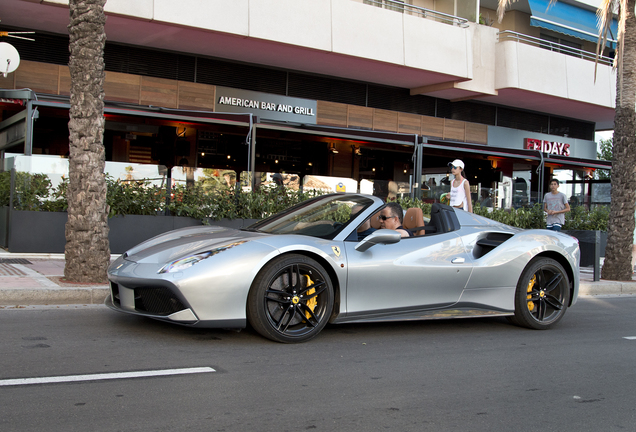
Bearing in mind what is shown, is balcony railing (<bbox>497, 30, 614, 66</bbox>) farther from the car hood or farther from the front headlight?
the front headlight

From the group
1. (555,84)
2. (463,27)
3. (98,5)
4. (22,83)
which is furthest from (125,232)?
(555,84)

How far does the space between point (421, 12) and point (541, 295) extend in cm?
1466

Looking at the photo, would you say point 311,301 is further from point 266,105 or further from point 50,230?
point 266,105

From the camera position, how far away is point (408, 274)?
5410 mm

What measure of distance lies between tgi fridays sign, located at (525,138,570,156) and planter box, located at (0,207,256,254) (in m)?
16.4

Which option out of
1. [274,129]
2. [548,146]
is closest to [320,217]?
[274,129]

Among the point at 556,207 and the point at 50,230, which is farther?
the point at 556,207

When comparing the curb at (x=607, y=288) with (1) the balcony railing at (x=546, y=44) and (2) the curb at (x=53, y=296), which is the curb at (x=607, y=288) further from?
(1) the balcony railing at (x=546, y=44)

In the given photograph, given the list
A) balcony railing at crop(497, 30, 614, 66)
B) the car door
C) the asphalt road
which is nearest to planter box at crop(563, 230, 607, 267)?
the asphalt road

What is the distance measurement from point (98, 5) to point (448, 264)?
5.15 metres

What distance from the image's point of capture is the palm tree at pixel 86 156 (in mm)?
7109

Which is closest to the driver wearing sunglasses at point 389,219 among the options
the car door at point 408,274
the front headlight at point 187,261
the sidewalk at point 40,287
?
the car door at point 408,274

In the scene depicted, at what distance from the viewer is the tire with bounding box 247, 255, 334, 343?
4750 mm

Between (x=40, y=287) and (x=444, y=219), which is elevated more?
(x=444, y=219)
